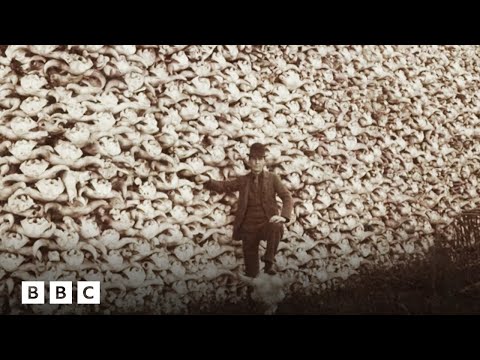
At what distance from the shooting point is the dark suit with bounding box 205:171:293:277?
2.30 m

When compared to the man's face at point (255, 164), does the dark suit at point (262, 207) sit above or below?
below

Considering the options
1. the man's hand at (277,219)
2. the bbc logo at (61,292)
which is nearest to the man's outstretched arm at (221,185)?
the man's hand at (277,219)

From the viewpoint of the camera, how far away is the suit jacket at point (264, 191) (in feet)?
7.54

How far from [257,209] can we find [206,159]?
0.28m

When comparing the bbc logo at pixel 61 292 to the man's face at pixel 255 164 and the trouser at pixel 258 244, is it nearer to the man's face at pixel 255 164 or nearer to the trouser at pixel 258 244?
the trouser at pixel 258 244

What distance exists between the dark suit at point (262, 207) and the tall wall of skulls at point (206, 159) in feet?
0.12

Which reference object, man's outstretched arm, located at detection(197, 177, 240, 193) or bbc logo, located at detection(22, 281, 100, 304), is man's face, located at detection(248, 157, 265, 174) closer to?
man's outstretched arm, located at detection(197, 177, 240, 193)

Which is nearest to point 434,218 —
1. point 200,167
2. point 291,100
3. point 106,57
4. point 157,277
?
point 291,100

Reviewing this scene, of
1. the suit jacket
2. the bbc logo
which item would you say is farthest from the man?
the bbc logo

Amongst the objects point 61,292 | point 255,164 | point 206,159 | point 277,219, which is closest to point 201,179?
point 206,159

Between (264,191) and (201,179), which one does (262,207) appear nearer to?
(264,191)

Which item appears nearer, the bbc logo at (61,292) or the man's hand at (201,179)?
the bbc logo at (61,292)

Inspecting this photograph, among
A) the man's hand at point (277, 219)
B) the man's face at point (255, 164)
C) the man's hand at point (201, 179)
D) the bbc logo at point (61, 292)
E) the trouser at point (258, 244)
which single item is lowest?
the bbc logo at point (61, 292)

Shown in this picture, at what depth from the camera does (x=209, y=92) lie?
230cm
